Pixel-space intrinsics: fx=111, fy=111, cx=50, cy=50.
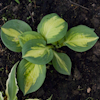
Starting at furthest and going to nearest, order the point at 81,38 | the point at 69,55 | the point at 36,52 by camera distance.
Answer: the point at 69,55 → the point at 81,38 → the point at 36,52

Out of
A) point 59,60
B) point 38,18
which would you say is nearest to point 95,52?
point 59,60

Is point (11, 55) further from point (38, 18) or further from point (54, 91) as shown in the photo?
point (54, 91)

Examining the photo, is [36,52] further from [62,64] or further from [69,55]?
[69,55]

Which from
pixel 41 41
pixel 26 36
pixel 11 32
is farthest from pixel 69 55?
pixel 11 32

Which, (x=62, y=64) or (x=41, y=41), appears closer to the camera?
(x=41, y=41)

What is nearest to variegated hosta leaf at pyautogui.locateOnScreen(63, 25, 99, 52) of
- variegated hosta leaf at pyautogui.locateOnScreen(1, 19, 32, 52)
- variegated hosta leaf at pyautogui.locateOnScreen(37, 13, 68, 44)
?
variegated hosta leaf at pyautogui.locateOnScreen(37, 13, 68, 44)

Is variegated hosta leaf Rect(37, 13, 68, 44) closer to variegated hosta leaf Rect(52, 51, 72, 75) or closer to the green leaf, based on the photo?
variegated hosta leaf Rect(52, 51, 72, 75)
